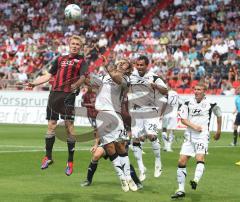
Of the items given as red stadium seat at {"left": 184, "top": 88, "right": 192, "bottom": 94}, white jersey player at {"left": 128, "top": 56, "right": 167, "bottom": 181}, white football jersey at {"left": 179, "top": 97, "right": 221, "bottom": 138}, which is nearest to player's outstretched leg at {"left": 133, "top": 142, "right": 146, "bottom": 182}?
white jersey player at {"left": 128, "top": 56, "right": 167, "bottom": 181}

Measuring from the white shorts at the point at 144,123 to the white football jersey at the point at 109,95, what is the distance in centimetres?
275

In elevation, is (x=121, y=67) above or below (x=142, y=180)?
above

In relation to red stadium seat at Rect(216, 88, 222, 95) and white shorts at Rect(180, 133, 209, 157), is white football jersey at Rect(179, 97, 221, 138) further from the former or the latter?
red stadium seat at Rect(216, 88, 222, 95)

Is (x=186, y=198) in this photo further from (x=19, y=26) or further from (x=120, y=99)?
(x=19, y=26)

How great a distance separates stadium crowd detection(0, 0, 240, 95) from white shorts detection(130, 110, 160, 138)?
16.4 m

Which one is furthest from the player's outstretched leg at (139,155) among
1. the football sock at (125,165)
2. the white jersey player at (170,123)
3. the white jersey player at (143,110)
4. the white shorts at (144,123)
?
the white jersey player at (170,123)

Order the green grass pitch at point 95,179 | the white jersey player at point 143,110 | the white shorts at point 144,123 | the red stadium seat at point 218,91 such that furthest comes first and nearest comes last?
1. the red stadium seat at point 218,91
2. the white shorts at point 144,123
3. the white jersey player at point 143,110
4. the green grass pitch at point 95,179

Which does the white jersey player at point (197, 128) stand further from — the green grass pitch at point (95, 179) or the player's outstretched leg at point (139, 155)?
the player's outstretched leg at point (139, 155)

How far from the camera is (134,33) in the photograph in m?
38.5

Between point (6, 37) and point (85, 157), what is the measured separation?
83.4 ft

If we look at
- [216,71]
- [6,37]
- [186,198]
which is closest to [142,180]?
[186,198]

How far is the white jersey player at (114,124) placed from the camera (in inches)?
462

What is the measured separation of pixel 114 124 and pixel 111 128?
0.29 ft

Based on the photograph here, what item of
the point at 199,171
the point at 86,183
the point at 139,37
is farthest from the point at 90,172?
the point at 139,37
